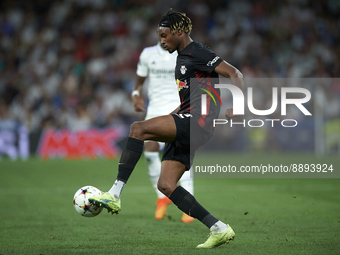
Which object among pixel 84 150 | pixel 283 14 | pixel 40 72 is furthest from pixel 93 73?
pixel 283 14

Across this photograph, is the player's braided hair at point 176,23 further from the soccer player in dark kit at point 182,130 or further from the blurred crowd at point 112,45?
the blurred crowd at point 112,45

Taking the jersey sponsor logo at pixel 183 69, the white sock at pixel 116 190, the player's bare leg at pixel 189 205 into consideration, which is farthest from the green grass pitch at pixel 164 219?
the jersey sponsor logo at pixel 183 69

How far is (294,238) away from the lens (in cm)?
459

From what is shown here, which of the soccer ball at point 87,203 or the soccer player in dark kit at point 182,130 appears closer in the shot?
the soccer player in dark kit at point 182,130

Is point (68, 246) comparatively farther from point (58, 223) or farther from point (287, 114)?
point (287, 114)

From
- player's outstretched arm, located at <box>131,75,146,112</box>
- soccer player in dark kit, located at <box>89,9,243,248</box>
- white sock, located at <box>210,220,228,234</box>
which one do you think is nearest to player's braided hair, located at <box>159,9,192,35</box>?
soccer player in dark kit, located at <box>89,9,243,248</box>

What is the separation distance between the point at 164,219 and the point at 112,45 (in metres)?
12.9

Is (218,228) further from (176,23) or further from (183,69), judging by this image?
(176,23)

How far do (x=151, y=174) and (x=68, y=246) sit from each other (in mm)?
2403

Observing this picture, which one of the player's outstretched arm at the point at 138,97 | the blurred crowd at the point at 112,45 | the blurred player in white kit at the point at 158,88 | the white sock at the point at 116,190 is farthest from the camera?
the blurred crowd at the point at 112,45

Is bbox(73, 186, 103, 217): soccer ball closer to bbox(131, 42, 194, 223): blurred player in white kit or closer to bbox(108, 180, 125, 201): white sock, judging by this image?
bbox(108, 180, 125, 201): white sock

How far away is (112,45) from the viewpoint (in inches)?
711

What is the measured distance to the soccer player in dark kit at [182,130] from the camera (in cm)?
405

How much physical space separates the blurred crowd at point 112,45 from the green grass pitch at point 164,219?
20.0ft
